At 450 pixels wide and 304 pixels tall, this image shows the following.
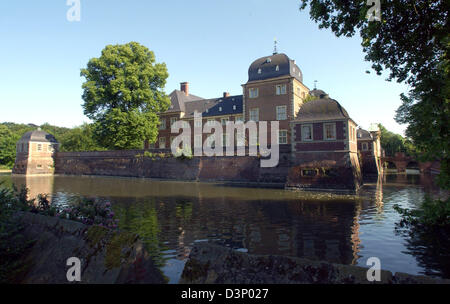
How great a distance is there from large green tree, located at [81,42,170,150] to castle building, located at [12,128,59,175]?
70.6 ft

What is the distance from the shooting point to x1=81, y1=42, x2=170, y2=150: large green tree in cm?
3347

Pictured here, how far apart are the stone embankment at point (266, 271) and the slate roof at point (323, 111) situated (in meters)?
22.0

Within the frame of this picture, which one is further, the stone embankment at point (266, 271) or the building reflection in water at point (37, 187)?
the building reflection in water at point (37, 187)

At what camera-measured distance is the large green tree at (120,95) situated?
3347 centimetres

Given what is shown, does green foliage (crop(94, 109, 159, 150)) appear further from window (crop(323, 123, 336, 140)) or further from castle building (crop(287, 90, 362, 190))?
window (crop(323, 123, 336, 140))

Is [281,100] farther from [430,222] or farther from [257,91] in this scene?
[430,222]

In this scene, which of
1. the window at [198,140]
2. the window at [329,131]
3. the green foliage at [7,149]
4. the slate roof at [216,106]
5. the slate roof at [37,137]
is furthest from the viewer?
the green foliage at [7,149]

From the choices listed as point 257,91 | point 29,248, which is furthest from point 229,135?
point 29,248

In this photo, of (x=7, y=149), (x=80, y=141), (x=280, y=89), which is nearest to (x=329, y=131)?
(x=280, y=89)

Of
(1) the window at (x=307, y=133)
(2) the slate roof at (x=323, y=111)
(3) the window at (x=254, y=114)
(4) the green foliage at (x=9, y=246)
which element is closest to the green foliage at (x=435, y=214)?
(4) the green foliage at (x=9, y=246)

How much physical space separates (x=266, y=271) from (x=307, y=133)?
22.7m

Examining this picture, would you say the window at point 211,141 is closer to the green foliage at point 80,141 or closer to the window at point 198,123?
the window at point 198,123

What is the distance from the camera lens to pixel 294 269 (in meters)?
3.25

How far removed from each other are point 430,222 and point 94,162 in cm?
4369
